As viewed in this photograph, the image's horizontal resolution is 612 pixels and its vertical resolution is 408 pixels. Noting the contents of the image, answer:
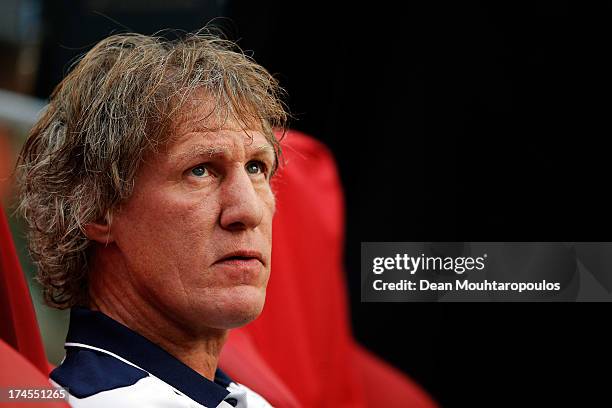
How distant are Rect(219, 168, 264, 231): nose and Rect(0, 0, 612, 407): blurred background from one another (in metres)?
1.43

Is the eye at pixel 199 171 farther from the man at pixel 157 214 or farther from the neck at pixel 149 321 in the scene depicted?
the neck at pixel 149 321

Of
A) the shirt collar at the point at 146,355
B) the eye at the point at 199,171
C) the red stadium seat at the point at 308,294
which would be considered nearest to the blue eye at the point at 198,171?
the eye at the point at 199,171

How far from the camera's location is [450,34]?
313 centimetres

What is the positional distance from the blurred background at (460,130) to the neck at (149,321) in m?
1.42

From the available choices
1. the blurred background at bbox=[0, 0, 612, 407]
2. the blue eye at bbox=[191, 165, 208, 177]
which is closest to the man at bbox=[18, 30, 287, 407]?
the blue eye at bbox=[191, 165, 208, 177]

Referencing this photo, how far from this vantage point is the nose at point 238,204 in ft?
4.42

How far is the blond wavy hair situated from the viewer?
1351 mm

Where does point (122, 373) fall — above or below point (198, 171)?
below

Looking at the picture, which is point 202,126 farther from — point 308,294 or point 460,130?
point 460,130

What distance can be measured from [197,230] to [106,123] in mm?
186

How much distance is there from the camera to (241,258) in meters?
1.37

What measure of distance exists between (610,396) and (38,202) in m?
2.09

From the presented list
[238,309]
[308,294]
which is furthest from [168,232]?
[308,294]

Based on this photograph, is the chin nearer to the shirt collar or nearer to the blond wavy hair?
the shirt collar
